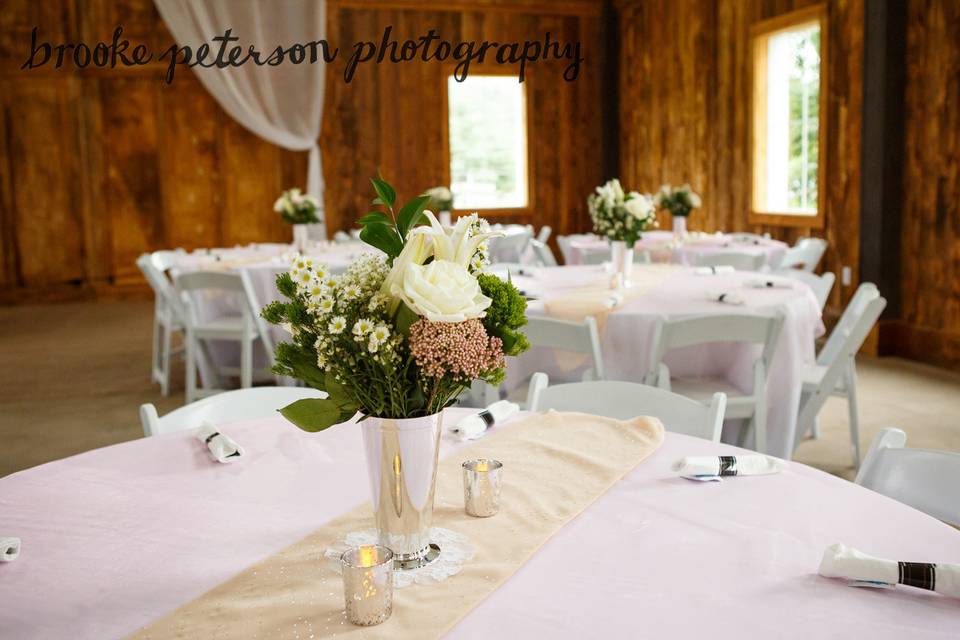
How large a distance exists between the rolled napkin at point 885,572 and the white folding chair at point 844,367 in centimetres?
216

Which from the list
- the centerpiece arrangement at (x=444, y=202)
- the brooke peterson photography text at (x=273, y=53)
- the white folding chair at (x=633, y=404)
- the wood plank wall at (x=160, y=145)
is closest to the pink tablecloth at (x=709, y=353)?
the white folding chair at (x=633, y=404)

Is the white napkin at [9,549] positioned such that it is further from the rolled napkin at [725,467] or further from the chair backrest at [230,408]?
the rolled napkin at [725,467]

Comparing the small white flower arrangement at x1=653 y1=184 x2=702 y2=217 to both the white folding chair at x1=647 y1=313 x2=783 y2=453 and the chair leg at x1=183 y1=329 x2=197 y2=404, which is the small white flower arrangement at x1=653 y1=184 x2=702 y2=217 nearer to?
the white folding chair at x1=647 y1=313 x2=783 y2=453

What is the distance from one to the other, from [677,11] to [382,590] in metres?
8.61

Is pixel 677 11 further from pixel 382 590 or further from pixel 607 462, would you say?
pixel 382 590

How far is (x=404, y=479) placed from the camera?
130 centimetres

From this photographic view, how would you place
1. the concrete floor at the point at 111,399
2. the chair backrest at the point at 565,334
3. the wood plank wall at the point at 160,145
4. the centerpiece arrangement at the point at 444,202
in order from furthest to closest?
the wood plank wall at the point at 160,145 < the centerpiece arrangement at the point at 444,202 < the concrete floor at the point at 111,399 < the chair backrest at the point at 565,334

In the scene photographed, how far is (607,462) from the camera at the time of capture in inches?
68.7

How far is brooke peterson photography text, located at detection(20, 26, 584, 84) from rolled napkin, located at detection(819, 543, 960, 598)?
8.91 metres

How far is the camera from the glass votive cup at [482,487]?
1.49 m

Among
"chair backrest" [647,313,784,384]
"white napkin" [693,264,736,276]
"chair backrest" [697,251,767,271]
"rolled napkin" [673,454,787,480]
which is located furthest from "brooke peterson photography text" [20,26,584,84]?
"rolled napkin" [673,454,787,480]

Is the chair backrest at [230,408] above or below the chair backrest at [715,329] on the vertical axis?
below

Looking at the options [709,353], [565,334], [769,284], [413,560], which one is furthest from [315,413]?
[769,284]

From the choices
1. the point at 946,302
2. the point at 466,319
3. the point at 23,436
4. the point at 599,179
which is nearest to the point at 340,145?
the point at 599,179
